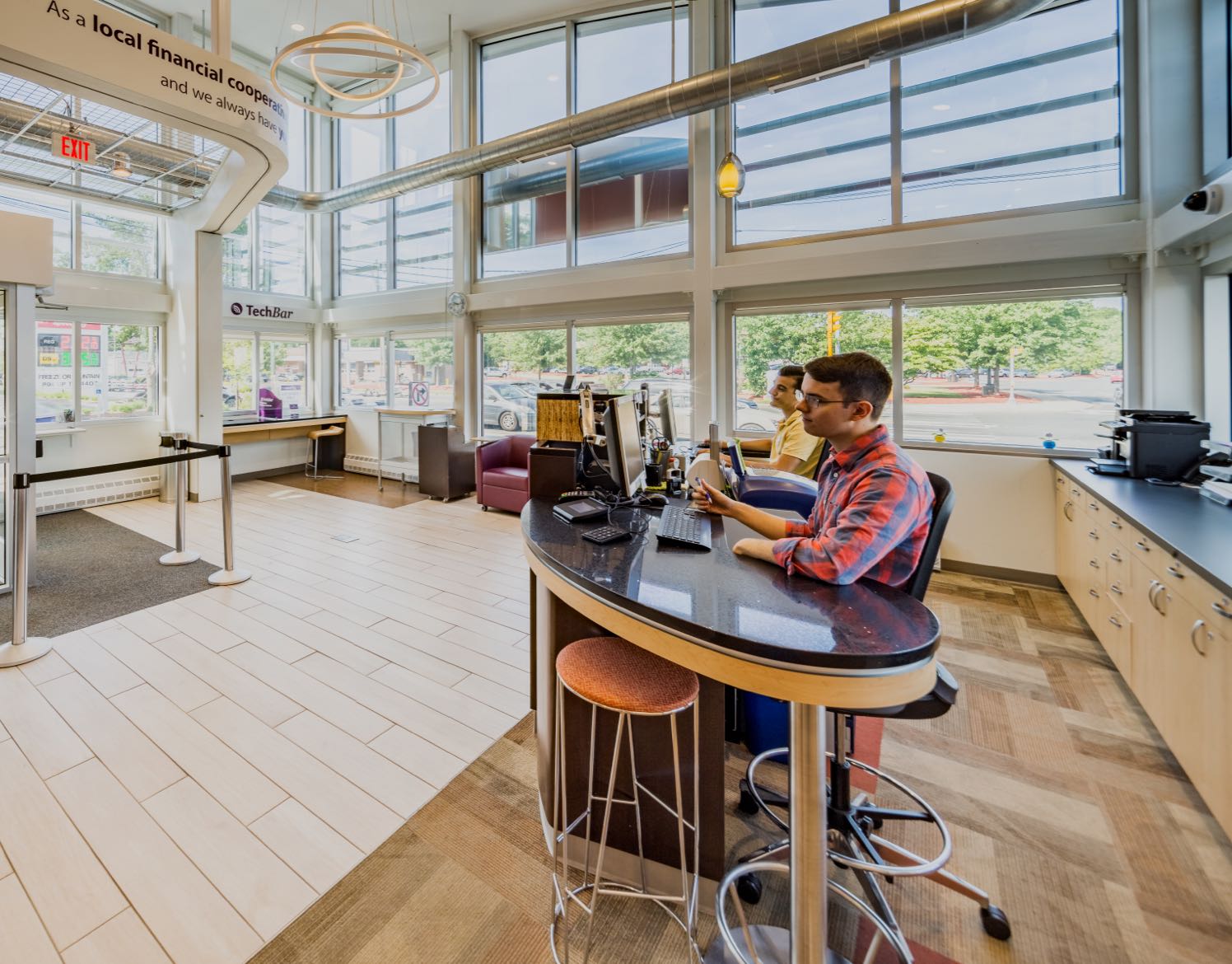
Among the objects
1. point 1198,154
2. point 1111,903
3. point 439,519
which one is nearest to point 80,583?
point 439,519

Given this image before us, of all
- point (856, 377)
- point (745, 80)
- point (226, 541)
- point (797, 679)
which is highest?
point (745, 80)

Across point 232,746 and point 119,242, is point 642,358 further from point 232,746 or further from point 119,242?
point 119,242

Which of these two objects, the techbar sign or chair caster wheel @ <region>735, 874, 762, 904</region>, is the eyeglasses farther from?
the techbar sign

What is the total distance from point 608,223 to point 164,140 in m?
4.48

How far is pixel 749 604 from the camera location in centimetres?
138

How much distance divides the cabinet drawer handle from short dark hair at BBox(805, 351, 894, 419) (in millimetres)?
1569

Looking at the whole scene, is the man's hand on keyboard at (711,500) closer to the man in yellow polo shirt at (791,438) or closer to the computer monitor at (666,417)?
the computer monitor at (666,417)

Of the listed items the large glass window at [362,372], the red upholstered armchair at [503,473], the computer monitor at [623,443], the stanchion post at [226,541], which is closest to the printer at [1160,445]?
the computer monitor at [623,443]

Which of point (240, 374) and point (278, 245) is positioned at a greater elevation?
point (278, 245)

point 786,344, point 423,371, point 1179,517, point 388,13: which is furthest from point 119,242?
point 1179,517

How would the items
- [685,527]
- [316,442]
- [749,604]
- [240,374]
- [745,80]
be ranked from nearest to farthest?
1. [749,604]
2. [685,527]
3. [745,80]
4. [240,374]
5. [316,442]

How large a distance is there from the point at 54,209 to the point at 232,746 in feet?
26.2

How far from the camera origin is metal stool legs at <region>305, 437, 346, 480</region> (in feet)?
30.6

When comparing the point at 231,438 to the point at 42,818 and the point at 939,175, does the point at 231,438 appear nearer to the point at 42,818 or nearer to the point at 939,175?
the point at 42,818
